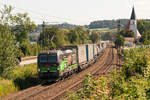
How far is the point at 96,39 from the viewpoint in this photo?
566ft

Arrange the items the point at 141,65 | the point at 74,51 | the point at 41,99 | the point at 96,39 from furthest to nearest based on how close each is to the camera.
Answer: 1. the point at 96,39
2. the point at 74,51
3. the point at 141,65
4. the point at 41,99

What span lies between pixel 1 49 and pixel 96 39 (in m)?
152

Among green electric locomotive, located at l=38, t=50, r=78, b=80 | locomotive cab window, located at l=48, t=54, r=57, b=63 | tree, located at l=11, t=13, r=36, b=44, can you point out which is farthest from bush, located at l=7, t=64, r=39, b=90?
tree, located at l=11, t=13, r=36, b=44

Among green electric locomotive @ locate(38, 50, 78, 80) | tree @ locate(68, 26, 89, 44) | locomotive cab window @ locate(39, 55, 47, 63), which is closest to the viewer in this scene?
green electric locomotive @ locate(38, 50, 78, 80)

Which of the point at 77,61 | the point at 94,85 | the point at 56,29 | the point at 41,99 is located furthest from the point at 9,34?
the point at 56,29

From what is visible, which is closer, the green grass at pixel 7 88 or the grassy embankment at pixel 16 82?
the green grass at pixel 7 88

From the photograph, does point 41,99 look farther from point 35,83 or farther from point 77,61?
point 77,61

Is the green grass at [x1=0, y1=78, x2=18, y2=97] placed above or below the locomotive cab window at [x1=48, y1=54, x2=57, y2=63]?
below

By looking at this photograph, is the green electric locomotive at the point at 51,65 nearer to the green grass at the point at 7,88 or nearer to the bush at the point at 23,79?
the bush at the point at 23,79

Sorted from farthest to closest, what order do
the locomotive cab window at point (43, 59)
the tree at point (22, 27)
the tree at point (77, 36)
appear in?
the tree at point (77, 36)
the tree at point (22, 27)
the locomotive cab window at point (43, 59)

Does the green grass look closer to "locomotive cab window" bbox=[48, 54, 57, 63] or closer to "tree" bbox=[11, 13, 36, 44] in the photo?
"locomotive cab window" bbox=[48, 54, 57, 63]

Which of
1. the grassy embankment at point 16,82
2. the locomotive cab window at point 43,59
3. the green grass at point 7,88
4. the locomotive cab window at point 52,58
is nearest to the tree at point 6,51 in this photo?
the grassy embankment at point 16,82

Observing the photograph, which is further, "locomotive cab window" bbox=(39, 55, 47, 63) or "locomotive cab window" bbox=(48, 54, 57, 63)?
"locomotive cab window" bbox=(39, 55, 47, 63)

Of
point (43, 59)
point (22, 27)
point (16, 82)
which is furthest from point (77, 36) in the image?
point (16, 82)
